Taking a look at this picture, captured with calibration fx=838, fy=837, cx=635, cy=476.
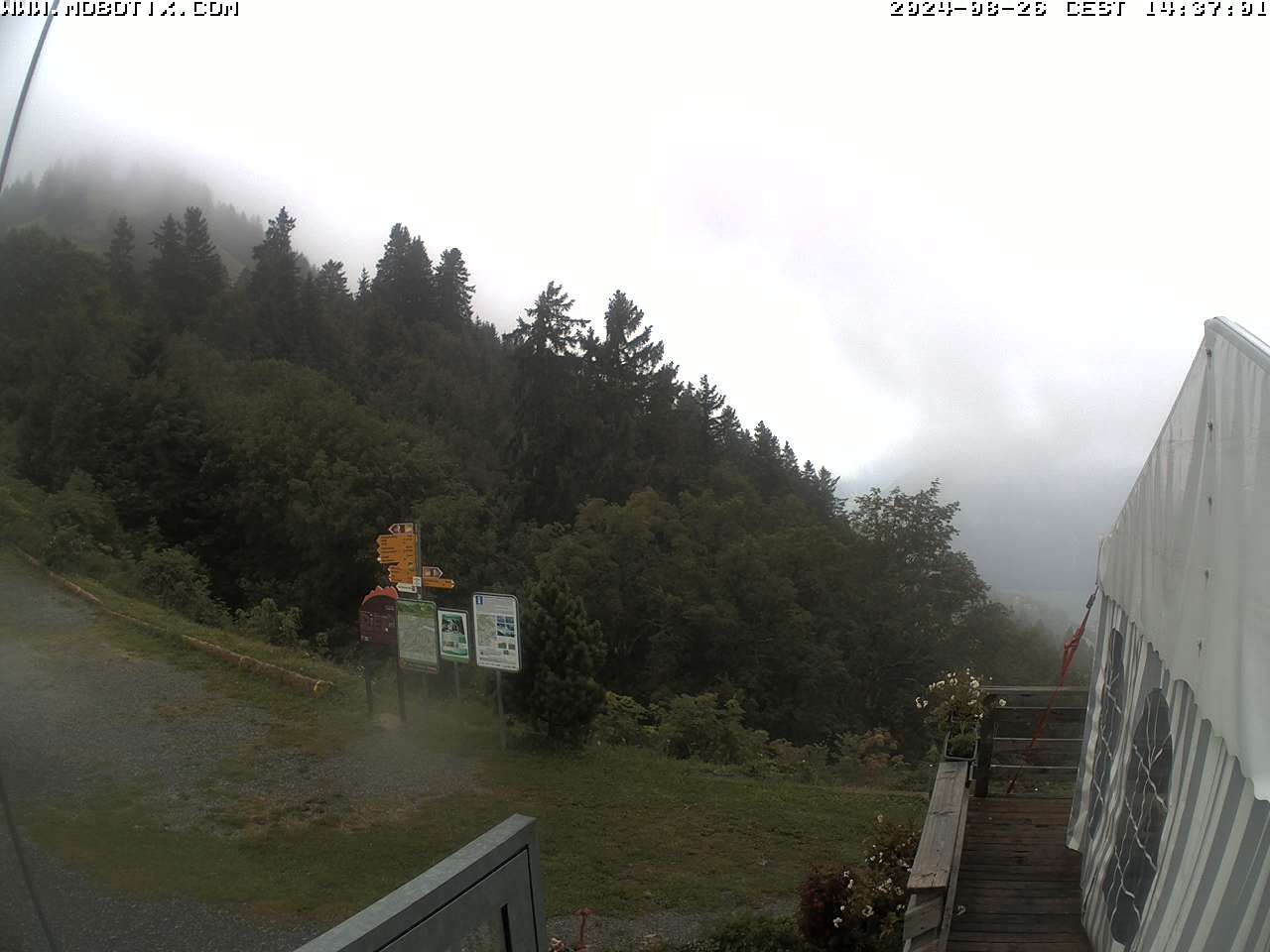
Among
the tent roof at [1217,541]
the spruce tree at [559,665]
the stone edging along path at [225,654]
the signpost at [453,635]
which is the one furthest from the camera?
the spruce tree at [559,665]

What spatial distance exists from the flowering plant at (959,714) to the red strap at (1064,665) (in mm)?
368

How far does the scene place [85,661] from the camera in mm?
1213

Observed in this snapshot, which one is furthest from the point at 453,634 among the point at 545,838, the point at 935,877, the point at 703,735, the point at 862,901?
the point at 703,735

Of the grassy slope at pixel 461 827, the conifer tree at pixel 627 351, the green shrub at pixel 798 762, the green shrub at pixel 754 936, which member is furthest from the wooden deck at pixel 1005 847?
the conifer tree at pixel 627 351

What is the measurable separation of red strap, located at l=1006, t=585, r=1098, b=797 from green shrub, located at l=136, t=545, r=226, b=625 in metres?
3.09

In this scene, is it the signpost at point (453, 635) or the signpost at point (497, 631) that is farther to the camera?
the signpost at point (497, 631)

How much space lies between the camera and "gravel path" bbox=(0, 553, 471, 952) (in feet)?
2.78

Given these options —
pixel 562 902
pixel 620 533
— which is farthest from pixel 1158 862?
pixel 620 533

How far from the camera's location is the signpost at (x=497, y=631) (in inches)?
178

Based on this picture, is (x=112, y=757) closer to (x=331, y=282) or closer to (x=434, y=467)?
(x=331, y=282)

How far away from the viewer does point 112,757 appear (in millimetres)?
1385

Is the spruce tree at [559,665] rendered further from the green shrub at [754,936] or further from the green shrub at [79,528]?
the green shrub at [79,528]

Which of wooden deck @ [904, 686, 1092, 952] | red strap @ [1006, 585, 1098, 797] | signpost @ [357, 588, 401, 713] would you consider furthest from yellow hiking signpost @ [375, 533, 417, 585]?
red strap @ [1006, 585, 1098, 797]

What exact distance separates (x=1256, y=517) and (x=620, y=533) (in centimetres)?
1028
